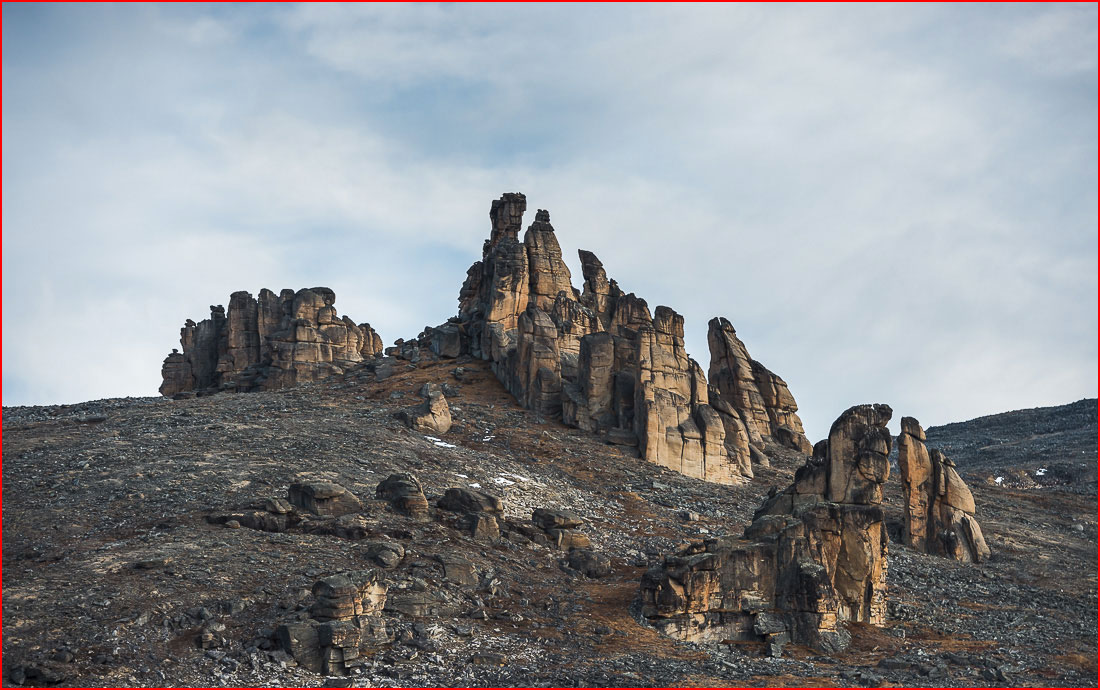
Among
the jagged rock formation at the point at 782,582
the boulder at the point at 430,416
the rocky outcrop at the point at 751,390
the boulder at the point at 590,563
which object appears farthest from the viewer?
the rocky outcrop at the point at 751,390

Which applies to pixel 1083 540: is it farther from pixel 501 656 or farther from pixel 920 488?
pixel 501 656

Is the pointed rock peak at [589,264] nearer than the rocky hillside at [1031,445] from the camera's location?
No

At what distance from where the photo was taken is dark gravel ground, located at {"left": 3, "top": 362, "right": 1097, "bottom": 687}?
79.2 feet

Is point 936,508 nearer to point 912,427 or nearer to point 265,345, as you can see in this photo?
point 912,427

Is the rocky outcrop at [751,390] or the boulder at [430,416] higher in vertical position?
the rocky outcrop at [751,390]

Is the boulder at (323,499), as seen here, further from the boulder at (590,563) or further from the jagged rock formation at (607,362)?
the jagged rock formation at (607,362)

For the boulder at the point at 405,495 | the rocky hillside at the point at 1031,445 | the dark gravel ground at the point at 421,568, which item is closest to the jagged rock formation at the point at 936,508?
the dark gravel ground at the point at 421,568

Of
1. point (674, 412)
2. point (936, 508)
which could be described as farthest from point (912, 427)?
point (674, 412)

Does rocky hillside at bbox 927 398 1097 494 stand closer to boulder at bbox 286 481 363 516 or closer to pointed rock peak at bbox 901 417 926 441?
pointed rock peak at bbox 901 417 926 441

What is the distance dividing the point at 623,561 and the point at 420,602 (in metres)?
12.2

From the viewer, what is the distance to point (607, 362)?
59250mm

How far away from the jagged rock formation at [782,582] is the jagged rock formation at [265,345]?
156 ft

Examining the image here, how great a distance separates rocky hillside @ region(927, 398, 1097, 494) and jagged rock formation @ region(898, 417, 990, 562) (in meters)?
22.5

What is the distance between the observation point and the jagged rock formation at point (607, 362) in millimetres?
55500
